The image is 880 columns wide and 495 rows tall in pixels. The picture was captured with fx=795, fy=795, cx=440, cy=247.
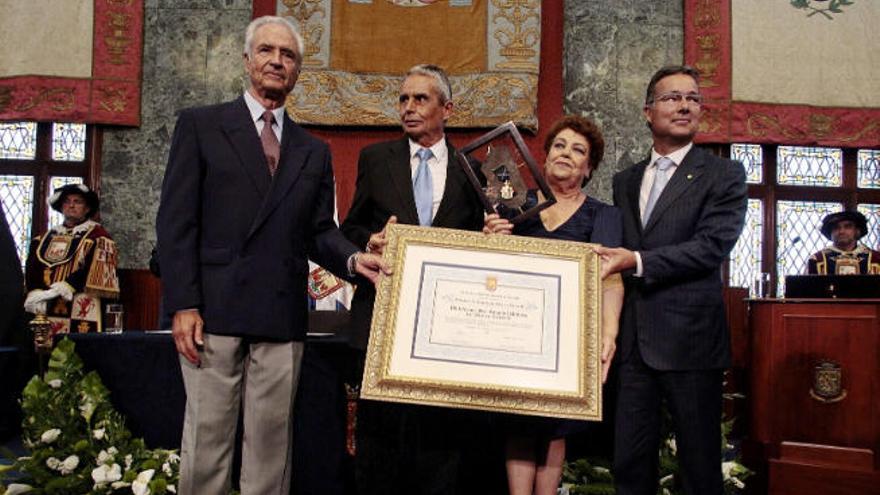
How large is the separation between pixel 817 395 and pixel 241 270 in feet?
8.90

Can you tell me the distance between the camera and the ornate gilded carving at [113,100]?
20.8ft

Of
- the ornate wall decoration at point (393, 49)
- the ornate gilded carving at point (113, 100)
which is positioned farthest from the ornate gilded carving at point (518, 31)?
the ornate gilded carving at point (113, 100)

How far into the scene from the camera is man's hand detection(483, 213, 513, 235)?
92.3 inches

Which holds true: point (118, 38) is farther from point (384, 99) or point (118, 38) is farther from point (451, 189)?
point (451, 189)

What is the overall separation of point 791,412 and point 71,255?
489cm

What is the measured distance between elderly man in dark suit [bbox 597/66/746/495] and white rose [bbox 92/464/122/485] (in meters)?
1.73

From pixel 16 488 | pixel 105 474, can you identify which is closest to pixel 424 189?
pixel 105 474

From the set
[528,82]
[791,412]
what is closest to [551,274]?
[791,412]

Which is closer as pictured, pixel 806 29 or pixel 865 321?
pixel 865 321

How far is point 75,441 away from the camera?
296cm

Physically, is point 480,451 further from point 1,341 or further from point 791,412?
point 1,341

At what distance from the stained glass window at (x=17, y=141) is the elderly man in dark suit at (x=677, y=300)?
5724 millimetres

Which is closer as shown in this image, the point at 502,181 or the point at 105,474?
the point at 502,181

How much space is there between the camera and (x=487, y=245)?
7.62ft
